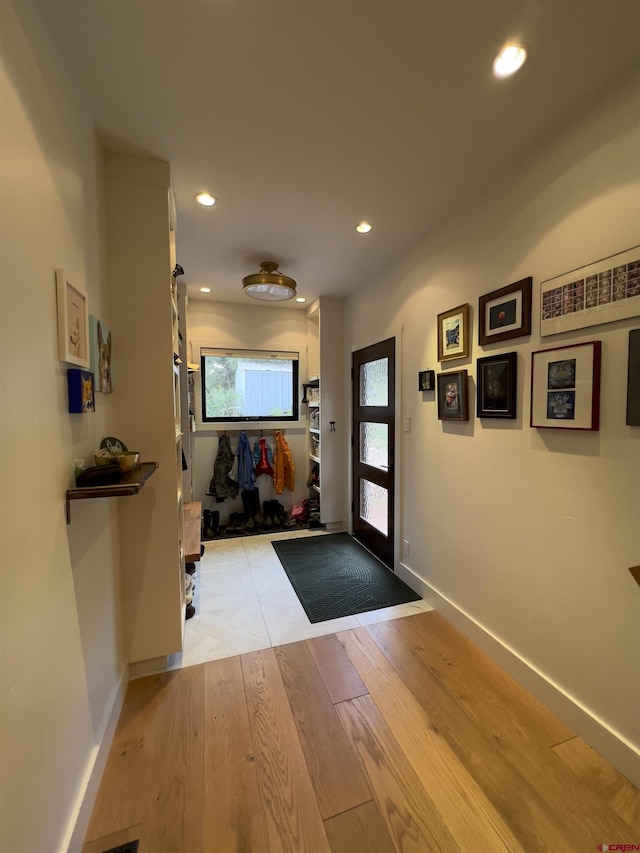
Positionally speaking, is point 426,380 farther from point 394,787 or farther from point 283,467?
point 283,467

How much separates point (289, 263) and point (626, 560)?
9.07ft

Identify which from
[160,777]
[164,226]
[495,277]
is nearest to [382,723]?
[160,777]

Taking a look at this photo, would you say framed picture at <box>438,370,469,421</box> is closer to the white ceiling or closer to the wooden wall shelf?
the white ceiling

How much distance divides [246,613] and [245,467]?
6.10ft

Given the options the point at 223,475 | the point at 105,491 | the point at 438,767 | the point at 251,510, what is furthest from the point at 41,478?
the point at 251,510

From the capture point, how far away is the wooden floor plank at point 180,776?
41.9 inches

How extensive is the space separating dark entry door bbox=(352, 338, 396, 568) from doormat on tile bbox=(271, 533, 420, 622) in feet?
0.61

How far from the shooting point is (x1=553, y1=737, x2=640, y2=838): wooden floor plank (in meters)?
1.14

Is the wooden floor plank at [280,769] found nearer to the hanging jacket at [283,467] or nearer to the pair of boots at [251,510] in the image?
the pair of boots at [251,510]

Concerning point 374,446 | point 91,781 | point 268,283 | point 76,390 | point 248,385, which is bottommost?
point 91,781

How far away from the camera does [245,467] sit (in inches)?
152

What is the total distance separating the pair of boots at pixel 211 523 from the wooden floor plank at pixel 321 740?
2049 mm

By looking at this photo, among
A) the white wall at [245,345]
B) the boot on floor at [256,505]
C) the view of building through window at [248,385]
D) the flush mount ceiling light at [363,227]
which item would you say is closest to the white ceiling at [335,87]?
the flush mount ceiling light at [363,227]

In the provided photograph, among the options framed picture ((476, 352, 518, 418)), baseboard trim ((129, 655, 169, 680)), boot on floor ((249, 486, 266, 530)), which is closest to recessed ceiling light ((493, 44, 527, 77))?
framed picture ((476, 352, 518, 418))
